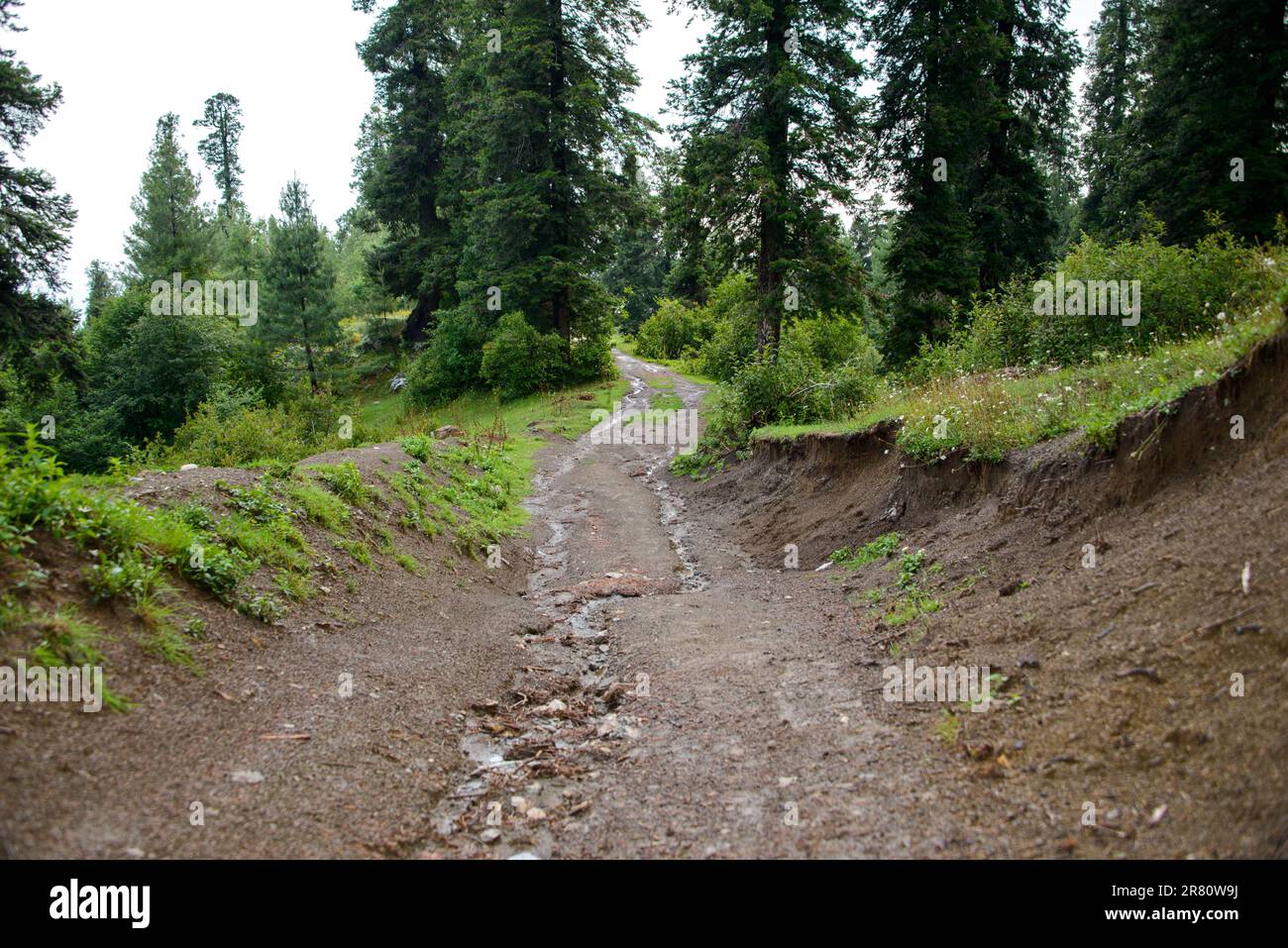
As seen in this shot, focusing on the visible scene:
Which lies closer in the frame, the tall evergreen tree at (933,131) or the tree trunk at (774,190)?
the tree trunk at (774,190)

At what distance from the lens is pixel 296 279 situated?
37125mm

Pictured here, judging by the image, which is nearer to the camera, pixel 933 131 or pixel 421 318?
pixel 933 131

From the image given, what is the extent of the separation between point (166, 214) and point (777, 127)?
38908 mm

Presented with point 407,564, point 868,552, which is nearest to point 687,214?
point 868,552

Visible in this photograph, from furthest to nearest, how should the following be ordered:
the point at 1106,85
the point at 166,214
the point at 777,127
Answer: the point at 166,214, the point at 1106,85, the point at 777,127

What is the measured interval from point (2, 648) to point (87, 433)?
28.0 metres

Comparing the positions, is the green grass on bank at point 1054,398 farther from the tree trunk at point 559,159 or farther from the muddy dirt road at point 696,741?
the tree trunk at point 559,159

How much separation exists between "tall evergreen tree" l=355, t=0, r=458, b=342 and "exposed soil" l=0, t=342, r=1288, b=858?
115ft

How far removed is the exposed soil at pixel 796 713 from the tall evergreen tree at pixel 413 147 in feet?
115

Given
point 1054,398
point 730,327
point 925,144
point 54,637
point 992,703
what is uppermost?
point 925,144

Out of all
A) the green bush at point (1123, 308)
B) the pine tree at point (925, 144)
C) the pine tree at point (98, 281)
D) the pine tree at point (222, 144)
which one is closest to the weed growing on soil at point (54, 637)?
the green bush at point (1123, 308)

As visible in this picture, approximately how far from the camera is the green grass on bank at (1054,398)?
21.6 ft

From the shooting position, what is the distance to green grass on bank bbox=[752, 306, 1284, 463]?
21.6 feet

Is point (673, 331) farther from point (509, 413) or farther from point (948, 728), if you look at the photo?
point (948, 728)
